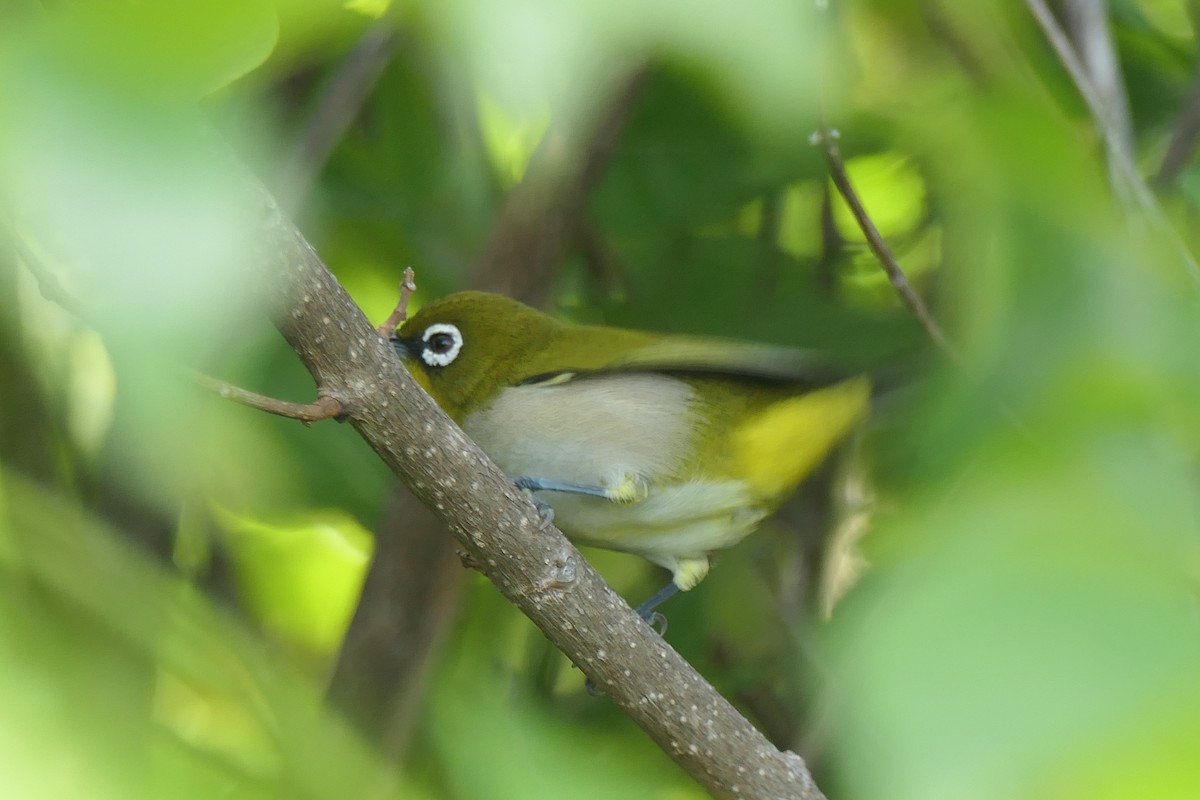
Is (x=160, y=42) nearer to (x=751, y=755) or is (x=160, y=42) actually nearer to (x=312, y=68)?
(x=751, y=755)

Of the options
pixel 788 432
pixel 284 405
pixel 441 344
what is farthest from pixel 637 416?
pixel 284 405

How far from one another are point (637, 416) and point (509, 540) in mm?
1009

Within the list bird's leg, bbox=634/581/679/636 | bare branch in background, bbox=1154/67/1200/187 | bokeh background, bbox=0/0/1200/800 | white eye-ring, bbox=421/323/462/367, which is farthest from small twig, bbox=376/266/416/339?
bare branch in background, bbox=1154/67/1200/187

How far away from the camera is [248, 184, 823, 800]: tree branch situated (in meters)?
1.34

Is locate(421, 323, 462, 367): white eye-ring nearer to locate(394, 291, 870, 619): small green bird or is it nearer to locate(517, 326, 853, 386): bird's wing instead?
locate(394, 291, 870, 619): small green bird

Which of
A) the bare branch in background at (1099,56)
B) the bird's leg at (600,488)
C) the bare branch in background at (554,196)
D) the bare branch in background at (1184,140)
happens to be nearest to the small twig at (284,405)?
the bird's leg at (600,488)

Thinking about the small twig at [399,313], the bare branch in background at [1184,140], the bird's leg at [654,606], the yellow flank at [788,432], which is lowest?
the bird's leg at [654,606]

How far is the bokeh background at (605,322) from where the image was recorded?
0.63 m

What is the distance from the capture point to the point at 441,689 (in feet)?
7.16

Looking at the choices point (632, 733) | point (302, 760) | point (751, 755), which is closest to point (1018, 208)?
point (751, 755)

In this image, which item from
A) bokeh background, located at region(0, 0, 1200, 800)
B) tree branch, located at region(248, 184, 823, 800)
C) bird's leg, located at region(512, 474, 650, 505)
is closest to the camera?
bokeh background, located at region(0, 0, 1200, 800)

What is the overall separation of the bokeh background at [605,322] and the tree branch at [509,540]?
0.33ft

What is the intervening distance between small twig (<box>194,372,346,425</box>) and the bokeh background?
0.10ft

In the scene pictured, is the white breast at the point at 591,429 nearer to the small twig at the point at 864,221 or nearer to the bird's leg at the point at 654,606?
the bird's leg at the point at 654,606
